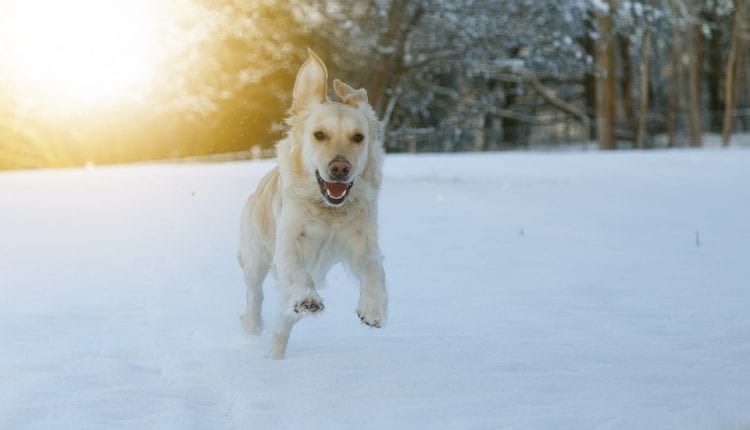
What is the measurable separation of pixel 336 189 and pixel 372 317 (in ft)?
2.64

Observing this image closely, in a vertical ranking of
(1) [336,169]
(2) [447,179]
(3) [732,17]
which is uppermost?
(3) [732,17]

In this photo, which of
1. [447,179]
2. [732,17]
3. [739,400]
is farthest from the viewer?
[732,17]

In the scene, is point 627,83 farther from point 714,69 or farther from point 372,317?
point 372,317

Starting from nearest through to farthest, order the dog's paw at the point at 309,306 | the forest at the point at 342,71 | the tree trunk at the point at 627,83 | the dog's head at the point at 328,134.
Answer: the dog's paw at the point at 309,306, the dog's head at the point at 328,134, the forest at the point at 342,71, the tree trunk at the point at 627,83

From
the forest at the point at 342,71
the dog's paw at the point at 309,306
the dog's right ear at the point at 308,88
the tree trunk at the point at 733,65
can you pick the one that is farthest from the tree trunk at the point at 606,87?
the dog's paw at the point at 309,306

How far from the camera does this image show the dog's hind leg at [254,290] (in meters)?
6.73

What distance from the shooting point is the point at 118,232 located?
506 inches

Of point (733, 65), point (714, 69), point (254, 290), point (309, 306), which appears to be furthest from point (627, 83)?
point (309, 306)

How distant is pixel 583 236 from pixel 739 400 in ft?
23.5

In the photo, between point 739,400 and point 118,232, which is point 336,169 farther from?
point 118,232

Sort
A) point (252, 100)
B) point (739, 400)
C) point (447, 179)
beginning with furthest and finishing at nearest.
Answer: point (252, 100)
point (447, 179)
point (739, 400)

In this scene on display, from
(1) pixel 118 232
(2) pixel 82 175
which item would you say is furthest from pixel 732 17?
(1) pixel 118 232

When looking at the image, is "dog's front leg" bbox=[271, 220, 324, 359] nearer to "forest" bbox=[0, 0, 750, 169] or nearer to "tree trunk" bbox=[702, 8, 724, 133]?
"forest" bbox=[0, 0, 750, 169]

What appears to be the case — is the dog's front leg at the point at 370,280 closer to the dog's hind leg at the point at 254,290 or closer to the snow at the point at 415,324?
the snow at the point at 415,324
